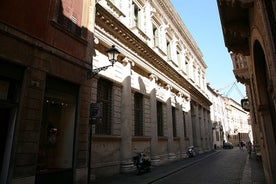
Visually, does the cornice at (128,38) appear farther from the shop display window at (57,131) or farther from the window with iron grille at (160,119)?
the shop display window at (57,131)

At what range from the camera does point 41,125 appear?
6.92 meters

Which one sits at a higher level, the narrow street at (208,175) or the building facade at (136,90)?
the building facade at (136,90)

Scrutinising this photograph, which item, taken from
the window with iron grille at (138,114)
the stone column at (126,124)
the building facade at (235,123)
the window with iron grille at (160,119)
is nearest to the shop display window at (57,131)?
the stone column at (126,124)

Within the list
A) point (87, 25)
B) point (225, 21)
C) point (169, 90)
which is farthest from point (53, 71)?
point (169, 90)

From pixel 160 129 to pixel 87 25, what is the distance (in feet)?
31.9

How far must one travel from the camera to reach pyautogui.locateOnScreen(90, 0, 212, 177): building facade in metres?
10.2

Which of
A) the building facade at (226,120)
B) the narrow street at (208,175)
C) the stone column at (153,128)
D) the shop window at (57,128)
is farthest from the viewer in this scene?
the building facade at (226,120)

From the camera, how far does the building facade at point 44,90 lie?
5777 mm

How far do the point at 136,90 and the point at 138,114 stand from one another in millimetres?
1544

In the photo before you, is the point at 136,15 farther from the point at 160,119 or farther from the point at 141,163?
the point at 141,163

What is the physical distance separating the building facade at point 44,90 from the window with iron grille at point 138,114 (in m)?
5.07

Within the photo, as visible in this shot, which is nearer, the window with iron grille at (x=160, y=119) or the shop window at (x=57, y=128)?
the shop window at (x=57, y=128)

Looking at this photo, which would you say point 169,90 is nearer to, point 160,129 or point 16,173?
point 160,129

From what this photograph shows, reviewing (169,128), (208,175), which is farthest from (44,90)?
(169,128)
